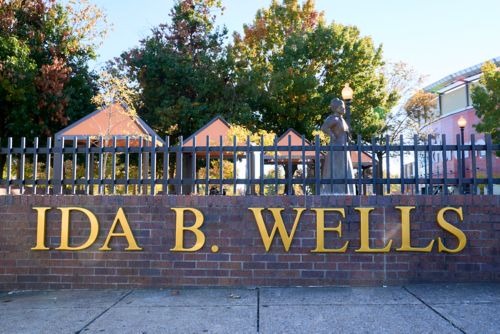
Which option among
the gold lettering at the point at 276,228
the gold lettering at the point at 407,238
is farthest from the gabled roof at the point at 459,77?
the gold lettering at the point at 276,228

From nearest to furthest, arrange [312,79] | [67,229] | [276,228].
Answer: [276,228]
[67,229]
[312,79]

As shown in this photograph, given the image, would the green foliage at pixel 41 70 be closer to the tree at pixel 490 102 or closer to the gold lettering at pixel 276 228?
the gold lettering at pixel 276 228

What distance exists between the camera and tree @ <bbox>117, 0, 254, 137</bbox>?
2477 cm

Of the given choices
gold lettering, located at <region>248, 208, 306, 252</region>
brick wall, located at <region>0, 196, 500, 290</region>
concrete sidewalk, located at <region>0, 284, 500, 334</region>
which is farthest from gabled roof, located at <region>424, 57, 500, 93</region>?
concrete sidewalk, located at <region>0, 284, 500, 334</region>

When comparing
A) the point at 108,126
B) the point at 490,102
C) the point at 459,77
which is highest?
the point at 459,77

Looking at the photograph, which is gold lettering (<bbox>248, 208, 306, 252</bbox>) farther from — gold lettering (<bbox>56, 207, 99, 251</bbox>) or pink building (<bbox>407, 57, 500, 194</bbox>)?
pink building (<bbox>407, 57, 500, 194</bbox>)

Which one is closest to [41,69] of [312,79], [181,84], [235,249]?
[181,84]

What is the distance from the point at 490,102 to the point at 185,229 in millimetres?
26245

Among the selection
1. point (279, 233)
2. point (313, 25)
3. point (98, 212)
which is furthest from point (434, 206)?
point (313, 25)

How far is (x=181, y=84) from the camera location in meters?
26.2

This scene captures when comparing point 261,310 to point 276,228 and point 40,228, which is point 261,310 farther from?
point 40,228

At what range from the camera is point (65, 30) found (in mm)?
21547

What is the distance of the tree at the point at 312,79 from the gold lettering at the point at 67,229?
20150mm

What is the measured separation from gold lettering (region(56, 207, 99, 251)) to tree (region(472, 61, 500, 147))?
2584 cm
